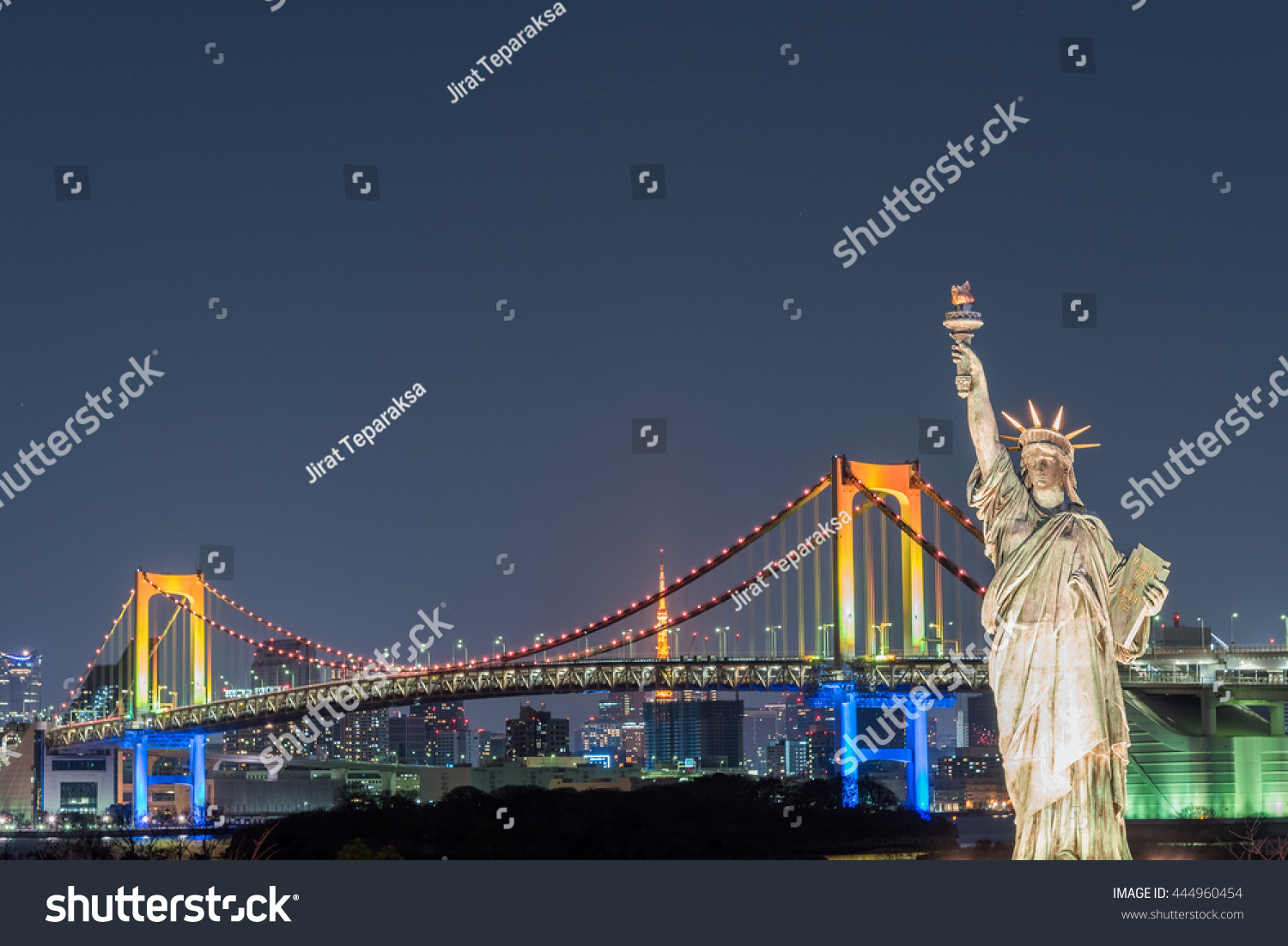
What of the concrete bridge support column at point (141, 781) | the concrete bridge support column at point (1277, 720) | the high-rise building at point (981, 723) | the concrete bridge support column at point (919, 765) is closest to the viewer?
the concrete bridge support column at point (1277, 720)

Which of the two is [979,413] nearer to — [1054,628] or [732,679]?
[1054,628]

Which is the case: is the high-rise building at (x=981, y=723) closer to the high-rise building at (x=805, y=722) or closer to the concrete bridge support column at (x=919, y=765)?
the high-rise building at (x=805, y=722)

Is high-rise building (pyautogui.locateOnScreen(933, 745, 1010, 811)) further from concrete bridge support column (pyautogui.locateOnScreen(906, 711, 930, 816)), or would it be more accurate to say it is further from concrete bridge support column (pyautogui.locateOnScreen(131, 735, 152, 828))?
concrete bridge support column (pyautogui.locateOnScreen(131, 735, 152, 828))

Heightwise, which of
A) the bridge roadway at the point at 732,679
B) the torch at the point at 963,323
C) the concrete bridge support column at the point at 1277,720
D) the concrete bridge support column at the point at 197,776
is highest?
the torch at the point at 963,323

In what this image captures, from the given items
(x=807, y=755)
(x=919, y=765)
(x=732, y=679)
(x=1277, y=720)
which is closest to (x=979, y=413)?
(x=1277, y=720)

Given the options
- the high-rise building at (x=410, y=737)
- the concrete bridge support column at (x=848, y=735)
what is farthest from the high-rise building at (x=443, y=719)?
the concrete bridge support column at (x=848, y=735)

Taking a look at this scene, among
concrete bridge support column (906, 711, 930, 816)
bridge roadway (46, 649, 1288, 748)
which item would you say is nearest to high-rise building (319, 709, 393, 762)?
bridge roadway (46, 649, 1288, 748)

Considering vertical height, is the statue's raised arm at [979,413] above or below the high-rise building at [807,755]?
above
